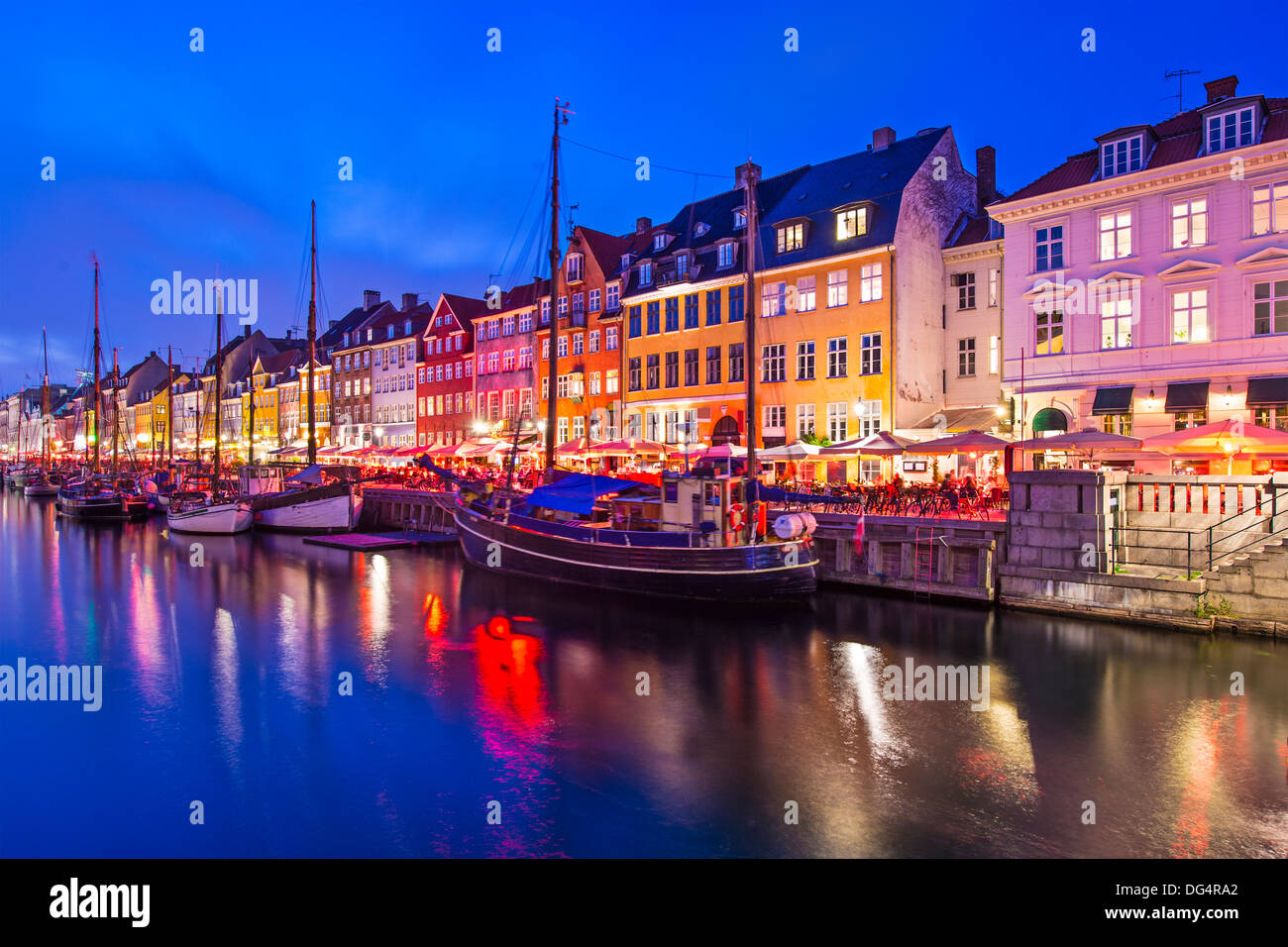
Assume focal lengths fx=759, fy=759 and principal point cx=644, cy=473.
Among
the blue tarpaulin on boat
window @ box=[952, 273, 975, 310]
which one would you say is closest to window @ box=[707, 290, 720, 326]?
window @ box=[952, 273, 975, 310]

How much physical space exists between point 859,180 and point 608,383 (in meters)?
19.2

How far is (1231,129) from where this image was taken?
2514 centimetres

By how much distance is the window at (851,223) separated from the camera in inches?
1399

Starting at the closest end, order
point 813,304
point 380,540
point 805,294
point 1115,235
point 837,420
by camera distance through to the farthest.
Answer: point 1115,235 < point 837,420 < point 813,304 < point 805,294 < point 380,540

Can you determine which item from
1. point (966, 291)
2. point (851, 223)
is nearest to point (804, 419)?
point (966, 291)

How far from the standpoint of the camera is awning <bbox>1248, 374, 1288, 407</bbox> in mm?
23719

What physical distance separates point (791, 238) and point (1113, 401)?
696 inches

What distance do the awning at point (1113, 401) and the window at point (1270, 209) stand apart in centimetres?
609

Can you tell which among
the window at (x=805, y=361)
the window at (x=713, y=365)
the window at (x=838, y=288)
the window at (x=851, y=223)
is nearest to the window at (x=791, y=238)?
the window at (x=851, y=223)

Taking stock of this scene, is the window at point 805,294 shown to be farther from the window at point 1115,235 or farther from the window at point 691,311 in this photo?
the window at point 1115,235

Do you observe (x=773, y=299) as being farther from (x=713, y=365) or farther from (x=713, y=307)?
(x=713, y=365)
